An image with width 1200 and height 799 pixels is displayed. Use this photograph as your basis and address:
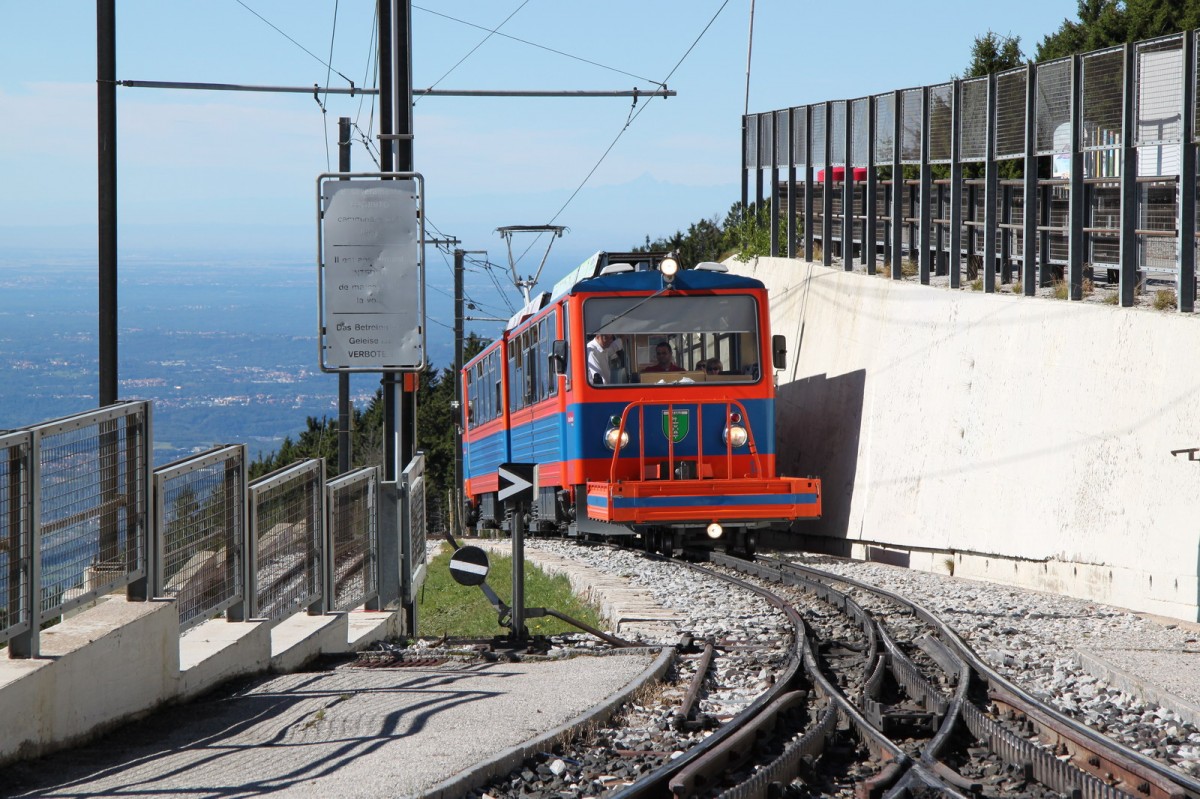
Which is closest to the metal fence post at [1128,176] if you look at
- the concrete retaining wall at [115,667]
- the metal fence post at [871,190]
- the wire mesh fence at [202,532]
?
the metal fence post at [871,190]

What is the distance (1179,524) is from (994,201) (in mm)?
7293

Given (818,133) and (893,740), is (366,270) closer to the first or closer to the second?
(893,740)

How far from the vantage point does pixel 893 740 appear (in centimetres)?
760

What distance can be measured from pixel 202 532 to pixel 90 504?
1615mm

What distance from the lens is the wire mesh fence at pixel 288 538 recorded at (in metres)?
10.4

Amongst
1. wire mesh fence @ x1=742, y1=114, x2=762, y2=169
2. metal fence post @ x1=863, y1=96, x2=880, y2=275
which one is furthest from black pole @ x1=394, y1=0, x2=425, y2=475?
wire mesh fence @ x1=742, y1=114, x2=762, y2=169

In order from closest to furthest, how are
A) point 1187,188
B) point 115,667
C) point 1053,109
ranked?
point 115,667, point 1187,188, point 1053,109

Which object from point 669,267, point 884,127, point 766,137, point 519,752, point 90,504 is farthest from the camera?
point 766,137

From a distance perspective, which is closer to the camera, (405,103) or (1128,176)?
(405,103)

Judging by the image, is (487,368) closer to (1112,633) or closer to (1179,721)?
(1112,633)

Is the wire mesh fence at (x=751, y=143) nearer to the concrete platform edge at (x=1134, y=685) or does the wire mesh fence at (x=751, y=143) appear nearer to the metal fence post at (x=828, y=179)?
the metal fence post at (x=828, y=179)

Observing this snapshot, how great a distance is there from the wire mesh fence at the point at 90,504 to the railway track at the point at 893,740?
283cm

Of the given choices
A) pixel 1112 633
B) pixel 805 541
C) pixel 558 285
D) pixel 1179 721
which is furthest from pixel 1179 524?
pixel 805 541

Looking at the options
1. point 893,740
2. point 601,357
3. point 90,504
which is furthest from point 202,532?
point 601,357
